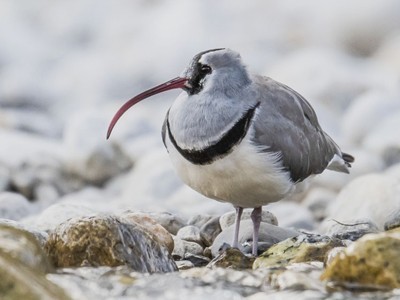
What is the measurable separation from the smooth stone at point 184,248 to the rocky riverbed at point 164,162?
2 centimetres

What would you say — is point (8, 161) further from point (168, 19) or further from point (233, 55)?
point (168, 19)

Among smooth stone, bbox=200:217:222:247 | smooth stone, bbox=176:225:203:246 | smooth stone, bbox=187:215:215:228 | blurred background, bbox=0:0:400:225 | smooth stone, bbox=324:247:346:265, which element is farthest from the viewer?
blurred background, bbox=0:0:400:225

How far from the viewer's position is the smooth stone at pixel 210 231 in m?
8.17

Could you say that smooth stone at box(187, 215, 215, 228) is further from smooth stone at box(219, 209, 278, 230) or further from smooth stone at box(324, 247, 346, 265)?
smooth stone at box(324, 247, 346, 265)

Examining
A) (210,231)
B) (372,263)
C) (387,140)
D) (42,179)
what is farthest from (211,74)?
(387,140)

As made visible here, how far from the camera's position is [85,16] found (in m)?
23.9

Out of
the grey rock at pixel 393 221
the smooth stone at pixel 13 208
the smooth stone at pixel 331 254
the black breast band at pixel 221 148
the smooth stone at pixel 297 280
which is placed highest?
the black breast band at pixel 221 148

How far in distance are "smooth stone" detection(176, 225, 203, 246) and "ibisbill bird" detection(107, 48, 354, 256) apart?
15.8 inches

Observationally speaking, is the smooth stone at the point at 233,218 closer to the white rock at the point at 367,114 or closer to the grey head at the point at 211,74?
the grey head at the point at 211,74

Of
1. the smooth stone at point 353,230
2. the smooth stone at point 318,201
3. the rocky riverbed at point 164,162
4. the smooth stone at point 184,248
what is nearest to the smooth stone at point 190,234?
Result: the rocky riverbed at point 164,162

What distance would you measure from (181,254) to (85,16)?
664 inches

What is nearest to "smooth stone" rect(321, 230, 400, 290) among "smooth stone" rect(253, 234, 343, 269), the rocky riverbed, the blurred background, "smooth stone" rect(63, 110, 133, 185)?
the rocky riverbed

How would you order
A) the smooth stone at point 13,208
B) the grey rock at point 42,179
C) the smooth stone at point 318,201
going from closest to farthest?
the smooth stone at point 13,208, the smooth stone at point 318,201, the grey rock at point 42,179

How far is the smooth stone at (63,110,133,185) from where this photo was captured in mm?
14383
